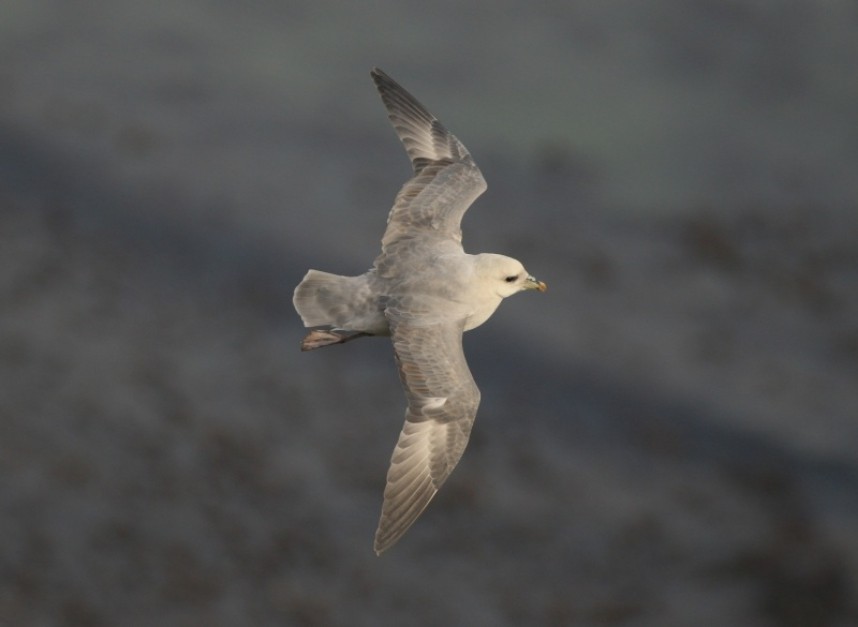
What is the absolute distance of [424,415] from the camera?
325 inches

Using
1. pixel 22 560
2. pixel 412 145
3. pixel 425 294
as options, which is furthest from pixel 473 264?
pixel 22 560

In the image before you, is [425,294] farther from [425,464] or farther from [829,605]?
[829,605]

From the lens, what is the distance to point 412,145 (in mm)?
9898

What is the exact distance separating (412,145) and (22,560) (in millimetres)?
6184

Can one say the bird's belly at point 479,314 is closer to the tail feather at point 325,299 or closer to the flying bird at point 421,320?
the flying bird at point 421,320

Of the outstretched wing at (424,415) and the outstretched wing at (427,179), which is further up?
the outstretched wing at (427,179)

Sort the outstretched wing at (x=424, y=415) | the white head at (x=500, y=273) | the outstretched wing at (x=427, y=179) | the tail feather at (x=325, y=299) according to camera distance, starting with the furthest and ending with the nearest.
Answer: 1. the outstretched wing at (x=427, y=179)
2. the tail feather at (x=325, y=299)
3. the white head at (x=500, y=273)
4. the outstretched wing at (x=424, y=415)

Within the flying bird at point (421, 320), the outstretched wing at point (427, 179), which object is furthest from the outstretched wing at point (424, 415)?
the outstretched wing at point (427, 179)

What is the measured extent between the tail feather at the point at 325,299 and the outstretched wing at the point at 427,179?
1.31ft

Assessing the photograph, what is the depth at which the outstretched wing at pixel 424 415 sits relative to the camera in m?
8.23

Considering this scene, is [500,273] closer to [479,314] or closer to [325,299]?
[479,314]

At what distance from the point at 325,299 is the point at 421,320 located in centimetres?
64

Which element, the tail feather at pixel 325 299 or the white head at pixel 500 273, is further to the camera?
the tail feather at pixel 325 299

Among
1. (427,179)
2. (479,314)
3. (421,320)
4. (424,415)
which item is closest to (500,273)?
(479,314)
